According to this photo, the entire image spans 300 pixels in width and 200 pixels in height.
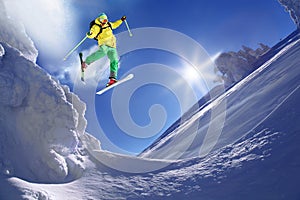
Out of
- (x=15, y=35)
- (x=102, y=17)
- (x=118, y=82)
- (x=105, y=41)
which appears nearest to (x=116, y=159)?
(x=118, y=82)

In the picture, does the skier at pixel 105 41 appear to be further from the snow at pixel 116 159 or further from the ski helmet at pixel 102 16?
the snow at pixel 116 159

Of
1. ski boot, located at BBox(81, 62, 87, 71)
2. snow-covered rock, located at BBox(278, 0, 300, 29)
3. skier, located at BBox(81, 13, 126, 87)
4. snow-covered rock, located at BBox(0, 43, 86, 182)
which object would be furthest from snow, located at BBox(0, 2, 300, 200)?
snow-covered rock, located at BBox(278, 0, 300, 29)

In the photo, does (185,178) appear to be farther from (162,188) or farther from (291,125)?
(291,125)

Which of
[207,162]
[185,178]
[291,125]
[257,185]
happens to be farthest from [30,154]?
[291,125]

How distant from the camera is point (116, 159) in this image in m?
16.4

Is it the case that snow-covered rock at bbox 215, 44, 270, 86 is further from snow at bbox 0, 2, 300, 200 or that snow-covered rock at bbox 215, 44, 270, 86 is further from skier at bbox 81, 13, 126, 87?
skier at bbox 81, 13, 126, 87

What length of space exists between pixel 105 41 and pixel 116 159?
819cm

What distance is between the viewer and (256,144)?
12.6m

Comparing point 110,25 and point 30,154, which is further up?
point 110,25

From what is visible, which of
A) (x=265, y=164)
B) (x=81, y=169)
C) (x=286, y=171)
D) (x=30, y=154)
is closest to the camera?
(x=286, y=171)

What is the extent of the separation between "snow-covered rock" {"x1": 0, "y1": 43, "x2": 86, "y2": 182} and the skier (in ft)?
16.6

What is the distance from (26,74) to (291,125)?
491 inches

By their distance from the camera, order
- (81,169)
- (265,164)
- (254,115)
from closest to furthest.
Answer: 1. (265,164)
2. (81,169)
3. (254,115)

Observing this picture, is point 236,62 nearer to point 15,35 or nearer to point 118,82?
point 15,35
